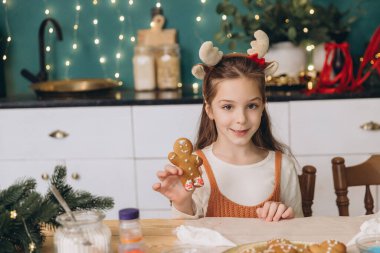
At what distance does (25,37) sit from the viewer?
3.23 metres

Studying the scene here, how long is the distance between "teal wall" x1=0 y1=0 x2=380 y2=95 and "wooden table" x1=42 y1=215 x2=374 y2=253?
1.83 meters

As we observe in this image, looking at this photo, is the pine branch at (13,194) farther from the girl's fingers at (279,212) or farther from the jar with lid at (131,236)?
the girl's fingers at (279,212)

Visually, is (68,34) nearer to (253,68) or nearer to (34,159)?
(34,159)

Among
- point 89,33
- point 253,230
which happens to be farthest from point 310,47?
point 253,230

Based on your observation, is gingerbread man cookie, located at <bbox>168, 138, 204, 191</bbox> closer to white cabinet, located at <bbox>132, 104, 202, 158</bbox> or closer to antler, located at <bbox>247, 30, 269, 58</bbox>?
antler, located at <bbox>247, 30, 269, 58</bbox>

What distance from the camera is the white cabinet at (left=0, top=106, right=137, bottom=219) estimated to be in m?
2.69

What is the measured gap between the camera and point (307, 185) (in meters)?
1.66

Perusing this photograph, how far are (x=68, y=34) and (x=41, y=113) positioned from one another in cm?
64

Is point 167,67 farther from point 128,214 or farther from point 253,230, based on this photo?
point 128,214

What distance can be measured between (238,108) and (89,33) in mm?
1749

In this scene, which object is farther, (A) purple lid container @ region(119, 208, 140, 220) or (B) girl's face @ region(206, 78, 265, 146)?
(B) girl's face @ region(206, 78, 265, 146)

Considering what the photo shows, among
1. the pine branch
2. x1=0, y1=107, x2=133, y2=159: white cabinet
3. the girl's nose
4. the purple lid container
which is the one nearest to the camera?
the purple lid container

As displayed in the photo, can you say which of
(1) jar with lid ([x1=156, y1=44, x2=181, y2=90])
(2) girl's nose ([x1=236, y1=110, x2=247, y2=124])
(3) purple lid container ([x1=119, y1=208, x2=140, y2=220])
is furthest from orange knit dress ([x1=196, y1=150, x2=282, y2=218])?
(1) jar with lid ([x1=156, y1=44, x2=181, y2=90])

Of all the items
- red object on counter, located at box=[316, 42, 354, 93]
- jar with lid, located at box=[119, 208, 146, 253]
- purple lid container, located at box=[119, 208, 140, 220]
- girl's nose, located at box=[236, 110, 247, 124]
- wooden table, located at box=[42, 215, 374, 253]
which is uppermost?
red object on counter, located at box=[316, 42, 354, 93]
